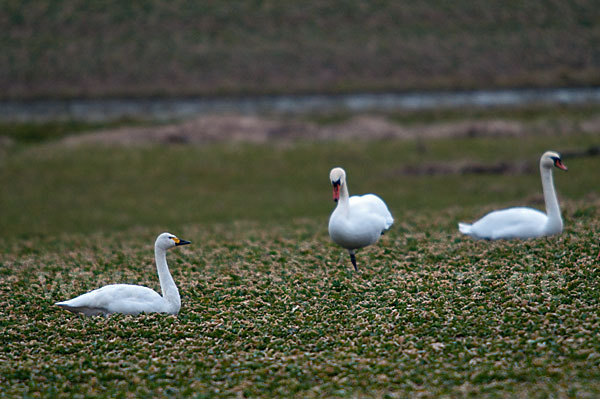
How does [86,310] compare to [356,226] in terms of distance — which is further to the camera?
[356,226]

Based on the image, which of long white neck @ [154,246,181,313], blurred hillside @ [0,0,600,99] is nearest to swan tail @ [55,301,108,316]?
long white neck @ [154,246,181,313]

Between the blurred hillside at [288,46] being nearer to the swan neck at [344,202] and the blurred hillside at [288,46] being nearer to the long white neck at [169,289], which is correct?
the swan neck at [344,202]

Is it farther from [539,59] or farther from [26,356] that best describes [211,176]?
[539,59]

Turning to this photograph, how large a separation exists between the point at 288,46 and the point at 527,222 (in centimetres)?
4409

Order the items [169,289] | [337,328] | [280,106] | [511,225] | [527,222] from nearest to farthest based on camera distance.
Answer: [337,328]
[169,289]
[527,222]
[511,225]
[280,106]

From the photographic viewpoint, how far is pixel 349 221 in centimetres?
1108

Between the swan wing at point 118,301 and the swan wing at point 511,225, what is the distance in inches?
241

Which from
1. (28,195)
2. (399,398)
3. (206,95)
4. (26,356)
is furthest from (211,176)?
(399,398)

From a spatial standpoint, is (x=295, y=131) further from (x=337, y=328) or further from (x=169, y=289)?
(x=337, y=328)

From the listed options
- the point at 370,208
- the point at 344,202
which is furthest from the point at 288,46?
the point at 344,202

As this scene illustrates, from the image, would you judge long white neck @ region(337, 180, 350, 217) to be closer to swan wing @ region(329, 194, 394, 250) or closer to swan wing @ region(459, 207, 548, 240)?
swan wing @ region(329, 194, 394, 250)

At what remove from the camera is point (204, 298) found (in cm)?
1070

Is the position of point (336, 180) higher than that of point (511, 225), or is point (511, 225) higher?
point (336, 180)

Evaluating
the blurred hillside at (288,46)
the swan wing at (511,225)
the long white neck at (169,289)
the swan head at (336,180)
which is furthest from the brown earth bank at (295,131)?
the long white neck at (169,289)
